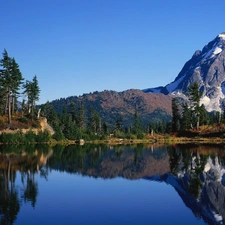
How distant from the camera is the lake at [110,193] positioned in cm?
2166

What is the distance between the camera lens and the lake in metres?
21.7

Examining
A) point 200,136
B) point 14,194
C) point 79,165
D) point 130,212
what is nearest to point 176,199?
point 130,212

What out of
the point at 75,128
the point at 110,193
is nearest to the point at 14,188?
the point at 110,193

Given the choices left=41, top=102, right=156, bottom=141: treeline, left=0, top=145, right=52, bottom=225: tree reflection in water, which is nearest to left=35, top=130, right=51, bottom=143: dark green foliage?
left=41, top=102, right=156, bottom=141: treeline

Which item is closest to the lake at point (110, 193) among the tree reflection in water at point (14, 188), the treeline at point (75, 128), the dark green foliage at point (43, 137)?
the tree reflection in water at point (14, 188)

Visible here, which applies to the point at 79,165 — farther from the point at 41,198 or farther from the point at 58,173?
the point at 41,198

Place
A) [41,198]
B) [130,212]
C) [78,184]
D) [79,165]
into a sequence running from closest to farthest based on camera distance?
1. [130,212]
2. [41,198]
3. [78,184]
4. [79,165]

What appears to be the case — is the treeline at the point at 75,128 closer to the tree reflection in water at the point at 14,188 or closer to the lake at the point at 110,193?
the tree reflection in water at the point at 14,188

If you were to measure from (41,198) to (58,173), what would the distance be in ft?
43.2

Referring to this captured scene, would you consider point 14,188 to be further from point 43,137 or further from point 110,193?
point 43,137

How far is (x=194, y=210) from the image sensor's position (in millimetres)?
23875

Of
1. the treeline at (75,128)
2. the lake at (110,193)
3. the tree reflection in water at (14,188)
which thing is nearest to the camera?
the lake at (110,193)

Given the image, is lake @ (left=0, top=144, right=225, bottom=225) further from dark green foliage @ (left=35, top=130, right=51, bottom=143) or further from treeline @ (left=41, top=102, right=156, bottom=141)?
treeline @ (left=41, top=102, right=156, bottom=141)

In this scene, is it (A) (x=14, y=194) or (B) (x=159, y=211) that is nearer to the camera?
(B) (x=159, y=211)
